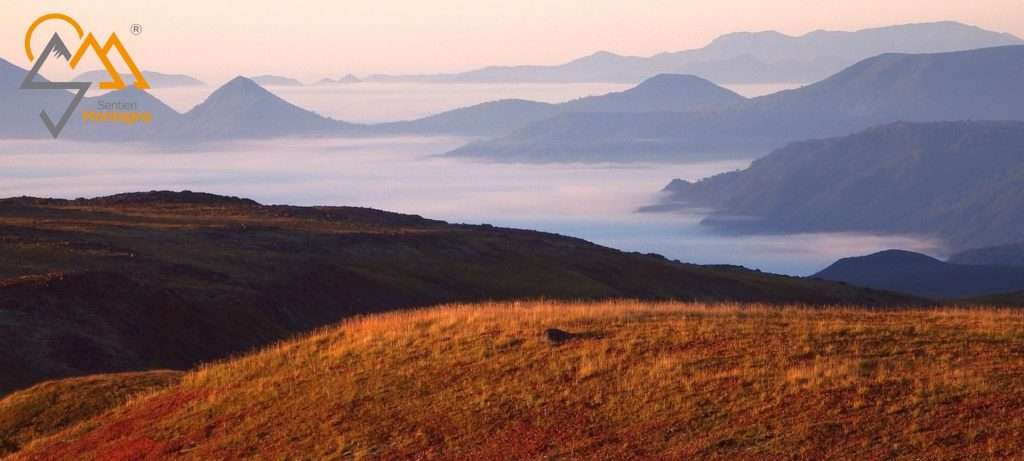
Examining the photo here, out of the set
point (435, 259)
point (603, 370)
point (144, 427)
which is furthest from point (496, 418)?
point (435, 259)

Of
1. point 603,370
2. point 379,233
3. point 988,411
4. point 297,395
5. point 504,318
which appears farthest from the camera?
point 379,233

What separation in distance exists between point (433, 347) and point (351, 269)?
41999mm

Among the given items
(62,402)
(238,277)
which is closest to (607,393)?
(62,402)

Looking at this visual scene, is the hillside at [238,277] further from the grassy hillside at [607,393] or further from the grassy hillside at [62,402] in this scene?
the grassy hillside at [607,393]

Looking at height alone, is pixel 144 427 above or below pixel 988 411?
below

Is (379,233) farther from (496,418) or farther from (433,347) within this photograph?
(496,418)

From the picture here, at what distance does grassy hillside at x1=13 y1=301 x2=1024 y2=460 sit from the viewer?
870 inches

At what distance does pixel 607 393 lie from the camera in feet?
83.0

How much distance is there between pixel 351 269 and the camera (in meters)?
71.5

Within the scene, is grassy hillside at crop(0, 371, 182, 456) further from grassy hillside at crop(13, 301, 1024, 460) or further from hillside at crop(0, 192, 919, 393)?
hillside at crop(0, 192, 919, 393)

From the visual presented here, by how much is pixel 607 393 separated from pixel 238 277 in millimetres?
40103

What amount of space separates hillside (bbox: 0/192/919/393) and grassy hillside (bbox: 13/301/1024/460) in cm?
1304

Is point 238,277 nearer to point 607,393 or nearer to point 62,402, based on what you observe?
point 62,402

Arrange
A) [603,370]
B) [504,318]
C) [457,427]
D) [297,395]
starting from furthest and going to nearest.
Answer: [504,318] < [297,395] < [603,370] < [457,427]
